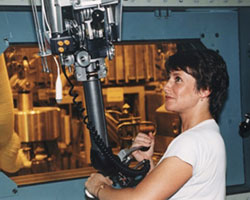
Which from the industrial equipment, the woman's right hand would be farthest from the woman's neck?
the industrial equipment

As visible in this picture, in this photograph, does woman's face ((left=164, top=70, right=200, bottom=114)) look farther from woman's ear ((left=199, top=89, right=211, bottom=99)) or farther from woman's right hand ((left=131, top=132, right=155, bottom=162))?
woman's right hand ((left=131, top=132, right=155, bottom=162))

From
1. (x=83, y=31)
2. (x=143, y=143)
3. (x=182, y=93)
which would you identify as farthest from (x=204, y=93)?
(x=83, y=31)

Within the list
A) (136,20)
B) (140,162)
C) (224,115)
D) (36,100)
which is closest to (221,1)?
(136,20)

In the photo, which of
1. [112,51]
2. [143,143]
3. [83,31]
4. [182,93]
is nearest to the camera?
[83,31]

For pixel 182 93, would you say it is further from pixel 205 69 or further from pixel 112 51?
pixel 112 51

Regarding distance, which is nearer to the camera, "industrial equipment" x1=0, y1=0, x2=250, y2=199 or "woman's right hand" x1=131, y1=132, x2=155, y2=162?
"industrial equipment" x1=0, y1=0, x2=250, y2=199

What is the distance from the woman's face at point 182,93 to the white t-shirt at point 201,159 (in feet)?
0.40

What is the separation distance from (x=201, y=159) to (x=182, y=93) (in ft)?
1.13

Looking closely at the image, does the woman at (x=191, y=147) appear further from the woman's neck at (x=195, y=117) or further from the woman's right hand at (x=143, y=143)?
the woman's right hand at (x=143, y=143)

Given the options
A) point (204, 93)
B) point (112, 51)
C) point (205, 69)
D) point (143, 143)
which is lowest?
point (143, 143)

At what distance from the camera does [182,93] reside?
197cm

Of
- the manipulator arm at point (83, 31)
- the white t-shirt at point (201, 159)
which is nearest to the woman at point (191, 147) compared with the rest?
the white t-shirt at point (201, 159)

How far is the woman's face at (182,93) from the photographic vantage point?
197 centimetres

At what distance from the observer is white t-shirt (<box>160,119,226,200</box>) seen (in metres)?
1.76
